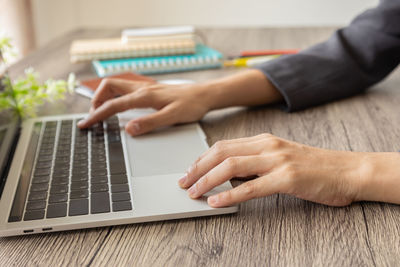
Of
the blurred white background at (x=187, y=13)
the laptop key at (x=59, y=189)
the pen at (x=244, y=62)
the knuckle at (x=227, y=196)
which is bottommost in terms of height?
the blurred white background at (x=187, y=13)

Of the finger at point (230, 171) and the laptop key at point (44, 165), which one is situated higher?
the finger at point (230, 171)

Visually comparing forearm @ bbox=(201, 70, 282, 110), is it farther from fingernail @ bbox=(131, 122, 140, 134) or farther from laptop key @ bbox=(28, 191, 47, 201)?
laptop key @ bbox=(28, 191, 47, 201)

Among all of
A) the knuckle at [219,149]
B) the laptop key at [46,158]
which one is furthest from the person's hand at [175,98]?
the knuckle at [219,149]

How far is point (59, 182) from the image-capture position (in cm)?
70

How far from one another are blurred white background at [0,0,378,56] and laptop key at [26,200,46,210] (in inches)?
93.4

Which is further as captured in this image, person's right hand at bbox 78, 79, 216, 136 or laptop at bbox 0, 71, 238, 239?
person's right hand at bbox 78, 79, 216, 136

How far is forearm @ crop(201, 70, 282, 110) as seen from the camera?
0.99 meters

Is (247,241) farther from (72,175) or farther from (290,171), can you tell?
(72,175)

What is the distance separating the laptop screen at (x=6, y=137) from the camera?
2.46ft

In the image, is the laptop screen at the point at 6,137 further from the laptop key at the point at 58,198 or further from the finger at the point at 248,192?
the finger at the point at 248,192

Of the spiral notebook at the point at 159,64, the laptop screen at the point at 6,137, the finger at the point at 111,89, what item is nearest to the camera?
the laptop screen at the point at 6,137

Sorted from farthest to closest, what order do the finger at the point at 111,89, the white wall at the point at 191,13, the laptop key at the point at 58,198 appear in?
1. the white wall at the point at 191,13
2. the finger at the point at 111,89
3. the laptop key at the point at 58,198

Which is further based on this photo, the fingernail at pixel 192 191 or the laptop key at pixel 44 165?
the laptop key at pixel 44 165

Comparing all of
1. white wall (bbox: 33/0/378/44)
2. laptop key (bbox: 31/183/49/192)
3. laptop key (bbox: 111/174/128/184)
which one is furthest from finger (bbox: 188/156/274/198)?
white wall (bbox: 33/0/378/44)
